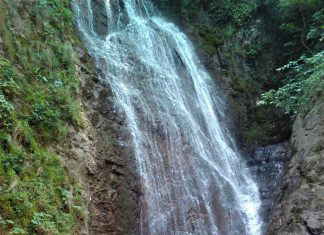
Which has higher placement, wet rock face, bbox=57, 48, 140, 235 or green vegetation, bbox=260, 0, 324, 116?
green vegetation, bbox=260, 0, 324, 116

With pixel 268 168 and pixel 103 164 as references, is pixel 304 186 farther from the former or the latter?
pixel 103 164

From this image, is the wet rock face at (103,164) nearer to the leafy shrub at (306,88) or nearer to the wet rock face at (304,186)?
the wet rock face at (304,186)

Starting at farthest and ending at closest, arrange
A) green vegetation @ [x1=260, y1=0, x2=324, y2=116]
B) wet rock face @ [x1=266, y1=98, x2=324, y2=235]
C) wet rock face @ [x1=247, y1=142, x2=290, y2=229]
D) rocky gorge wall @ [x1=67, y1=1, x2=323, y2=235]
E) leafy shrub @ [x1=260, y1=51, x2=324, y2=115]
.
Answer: wet rock face @ [x1=247, y1=142, x2=290, y2=229] < green vegetation @ [x1=260, y1=0, x2=324, y2=116] < leafy shrub @ [x1=260, y1=51, x2=324, y2=115] < rocky gorge wall @ [x1=67, y1=1, x2=323, y2=235] < wet rock face @ [x1=266, y1=98, x2=324, y2=235]

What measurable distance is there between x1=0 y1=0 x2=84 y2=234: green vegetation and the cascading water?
5.65 ft

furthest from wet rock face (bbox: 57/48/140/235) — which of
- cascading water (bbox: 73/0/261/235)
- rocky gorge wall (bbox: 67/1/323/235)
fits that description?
cascading water (bbox: 73/0/261/235)

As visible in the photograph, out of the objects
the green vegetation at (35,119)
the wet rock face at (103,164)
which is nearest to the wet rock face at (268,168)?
the wet rock face at (103,164)

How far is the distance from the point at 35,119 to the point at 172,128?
13.1 feet

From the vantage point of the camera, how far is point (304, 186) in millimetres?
7086

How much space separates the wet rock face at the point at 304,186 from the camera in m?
6.54

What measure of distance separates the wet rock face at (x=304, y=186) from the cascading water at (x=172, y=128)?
1263 millimetres

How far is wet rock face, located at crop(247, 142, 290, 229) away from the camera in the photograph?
930cm

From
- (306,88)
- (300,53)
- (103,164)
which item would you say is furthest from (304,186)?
(300,53)

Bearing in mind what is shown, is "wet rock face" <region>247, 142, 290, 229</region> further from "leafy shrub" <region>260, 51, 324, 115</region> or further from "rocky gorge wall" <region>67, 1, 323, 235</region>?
"leafy shrub" <region>260, 51, 324, 115</region>

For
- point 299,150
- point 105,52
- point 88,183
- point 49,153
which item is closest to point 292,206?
point 299,150
